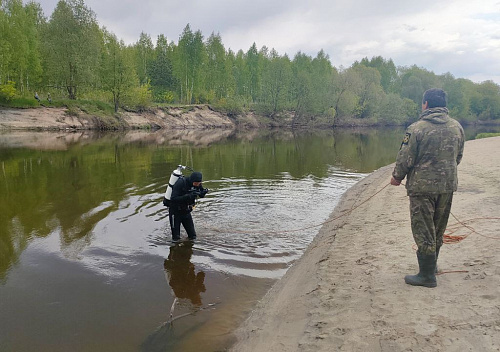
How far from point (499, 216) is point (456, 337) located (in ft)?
18.5

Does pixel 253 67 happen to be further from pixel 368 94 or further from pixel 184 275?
pixel 184 275

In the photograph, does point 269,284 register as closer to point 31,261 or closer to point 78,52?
point 31,261

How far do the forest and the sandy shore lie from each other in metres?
48.0

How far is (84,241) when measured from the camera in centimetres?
877

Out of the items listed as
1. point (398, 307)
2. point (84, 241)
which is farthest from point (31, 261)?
point (398, 307)

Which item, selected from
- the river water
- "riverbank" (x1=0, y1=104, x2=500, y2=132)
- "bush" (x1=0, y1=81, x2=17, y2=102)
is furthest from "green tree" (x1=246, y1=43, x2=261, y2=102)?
the river water

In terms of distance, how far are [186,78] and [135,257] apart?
7406cm

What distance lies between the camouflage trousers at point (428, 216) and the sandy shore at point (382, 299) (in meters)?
0.63

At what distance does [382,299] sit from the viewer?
465 cm

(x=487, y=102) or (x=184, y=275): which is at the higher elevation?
(x=487, y=102)

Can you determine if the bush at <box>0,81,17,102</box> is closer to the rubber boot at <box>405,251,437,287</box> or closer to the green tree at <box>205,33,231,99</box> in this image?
the green tree at <box>205,33,231,99</box>

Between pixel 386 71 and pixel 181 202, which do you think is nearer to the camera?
pixel 181 202


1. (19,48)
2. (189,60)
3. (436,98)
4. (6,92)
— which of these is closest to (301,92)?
(189,60)

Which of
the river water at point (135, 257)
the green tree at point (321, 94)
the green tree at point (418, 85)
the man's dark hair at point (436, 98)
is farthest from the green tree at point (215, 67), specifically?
the man's dark hair at point (436, 98)
